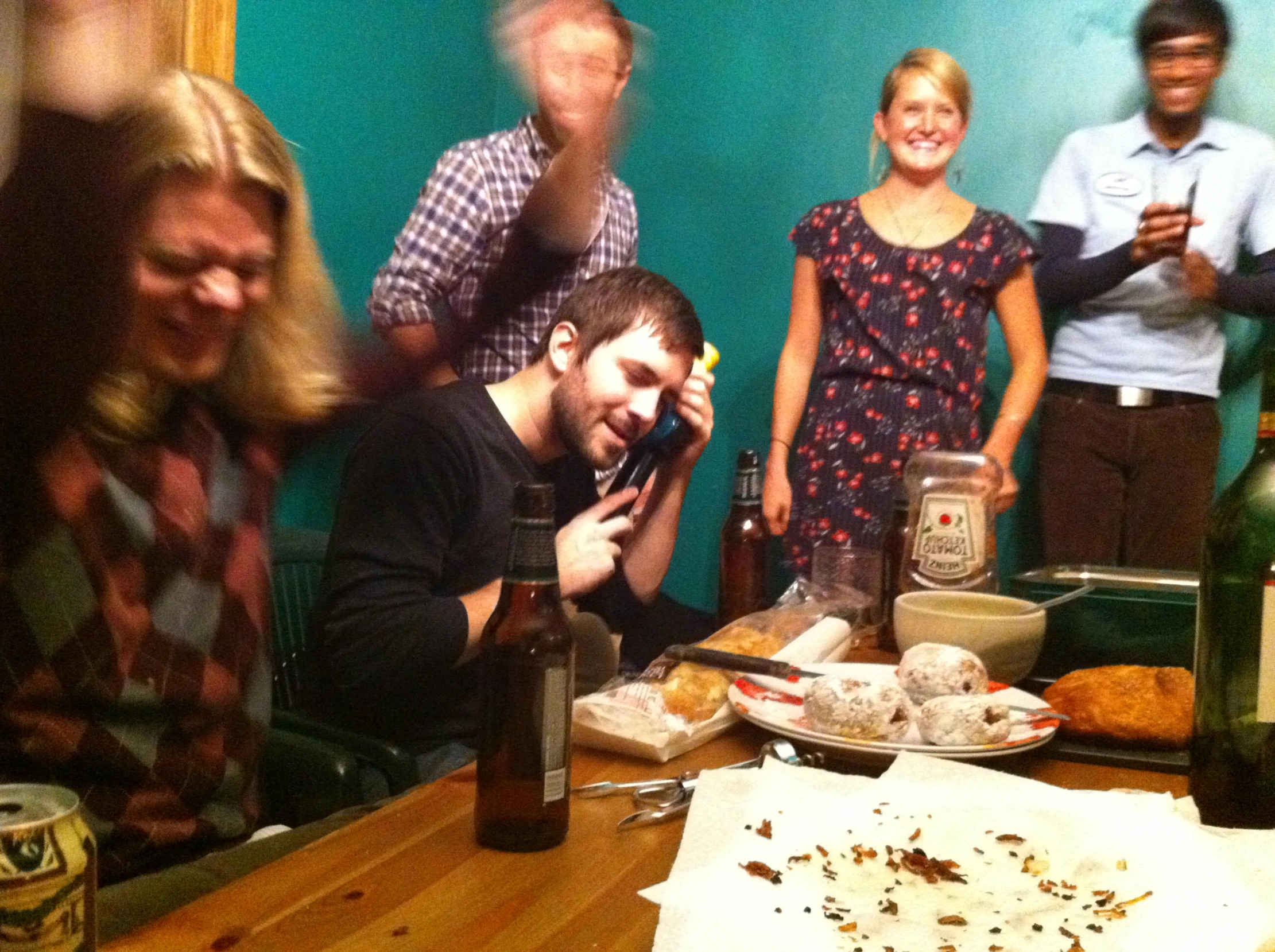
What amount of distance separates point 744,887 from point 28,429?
2.31ft

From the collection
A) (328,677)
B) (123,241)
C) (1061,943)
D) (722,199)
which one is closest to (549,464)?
(328,677)

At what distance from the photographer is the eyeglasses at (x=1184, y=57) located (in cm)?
227

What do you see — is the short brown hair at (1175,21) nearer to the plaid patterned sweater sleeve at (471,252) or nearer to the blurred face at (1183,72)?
the blurred face at (1183,72)

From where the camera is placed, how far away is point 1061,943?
0.52 metres

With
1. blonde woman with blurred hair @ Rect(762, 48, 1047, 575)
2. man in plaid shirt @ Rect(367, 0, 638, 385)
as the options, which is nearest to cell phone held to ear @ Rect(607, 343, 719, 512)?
man in plaid shirt @ Rect(367, 0, 638, 385)

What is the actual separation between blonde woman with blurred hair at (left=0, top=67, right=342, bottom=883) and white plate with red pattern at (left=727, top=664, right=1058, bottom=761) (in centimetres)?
49

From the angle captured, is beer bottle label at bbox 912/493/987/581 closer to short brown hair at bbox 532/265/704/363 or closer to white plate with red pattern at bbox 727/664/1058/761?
white plate with red pattern at bbox 727/664/1058/761

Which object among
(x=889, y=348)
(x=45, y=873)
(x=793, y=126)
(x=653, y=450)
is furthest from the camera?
(x=793, y=126)

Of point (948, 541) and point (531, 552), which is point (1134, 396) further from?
point (531, 552)

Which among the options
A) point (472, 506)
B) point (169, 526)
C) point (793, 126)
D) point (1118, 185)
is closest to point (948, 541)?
point (472, 506)

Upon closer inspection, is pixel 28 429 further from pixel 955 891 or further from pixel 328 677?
pixel 955 891

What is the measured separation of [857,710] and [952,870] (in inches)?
7.6

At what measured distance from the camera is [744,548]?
4.36ft

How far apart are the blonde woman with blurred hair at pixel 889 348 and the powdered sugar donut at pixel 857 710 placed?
4.59ft
